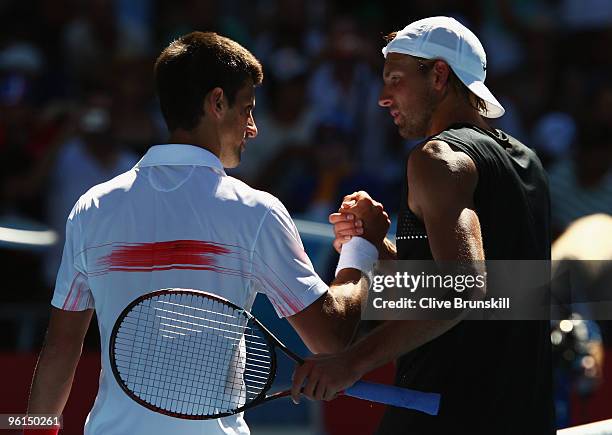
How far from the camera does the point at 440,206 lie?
9.75 feet

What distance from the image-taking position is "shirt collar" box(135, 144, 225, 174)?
10.4ft

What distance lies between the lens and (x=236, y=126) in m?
3.31

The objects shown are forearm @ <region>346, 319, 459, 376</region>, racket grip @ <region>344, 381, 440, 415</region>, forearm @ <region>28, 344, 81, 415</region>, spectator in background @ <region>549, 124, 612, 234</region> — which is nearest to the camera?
forearm @ <region>346, 319, 459, 376</region>

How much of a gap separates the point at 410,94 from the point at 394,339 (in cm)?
80

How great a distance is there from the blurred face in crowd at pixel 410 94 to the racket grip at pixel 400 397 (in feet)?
2.61

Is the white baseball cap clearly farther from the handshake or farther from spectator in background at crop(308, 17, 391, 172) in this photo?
spectator in background at crop(308, 17, 391, 172)

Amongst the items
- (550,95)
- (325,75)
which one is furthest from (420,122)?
(550,95)

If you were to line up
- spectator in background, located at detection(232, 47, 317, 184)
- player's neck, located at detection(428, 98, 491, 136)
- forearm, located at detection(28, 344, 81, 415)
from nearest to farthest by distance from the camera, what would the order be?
forearm, located at detection(28, 344, 81, 415) → player's neck, located at detection(428, 98, 491, 136) → spectator in background, located at detection(232, 47, 317, 184)

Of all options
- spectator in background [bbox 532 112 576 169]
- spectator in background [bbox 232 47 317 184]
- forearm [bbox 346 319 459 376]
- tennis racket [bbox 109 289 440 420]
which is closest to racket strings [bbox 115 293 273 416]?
tennis racket [bbox 109 289 440 420]

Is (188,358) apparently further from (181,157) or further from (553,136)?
(553,136)

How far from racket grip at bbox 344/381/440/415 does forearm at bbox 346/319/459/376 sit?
3.6 inches

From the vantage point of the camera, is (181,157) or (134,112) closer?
(181,157)

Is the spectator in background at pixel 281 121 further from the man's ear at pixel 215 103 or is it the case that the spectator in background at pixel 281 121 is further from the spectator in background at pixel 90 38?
the man's ear at pixel 215 103

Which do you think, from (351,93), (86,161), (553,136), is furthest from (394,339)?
(553,136)
